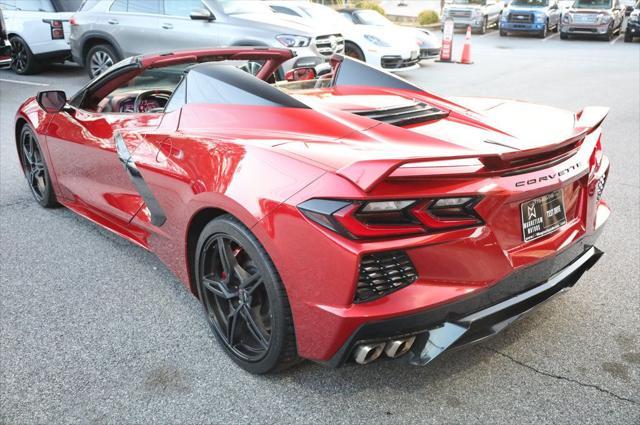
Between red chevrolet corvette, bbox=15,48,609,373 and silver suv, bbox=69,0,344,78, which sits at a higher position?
silver suv, bbox=69,0,344,78

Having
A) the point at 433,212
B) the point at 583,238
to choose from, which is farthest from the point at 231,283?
the point at 583,238

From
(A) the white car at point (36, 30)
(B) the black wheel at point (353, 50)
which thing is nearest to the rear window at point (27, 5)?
(A) the white car at point (36, 30)

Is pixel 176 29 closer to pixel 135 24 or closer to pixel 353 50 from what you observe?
pixel 135 24

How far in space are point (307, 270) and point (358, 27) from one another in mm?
10836

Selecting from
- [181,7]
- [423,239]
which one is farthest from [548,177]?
[181,7]

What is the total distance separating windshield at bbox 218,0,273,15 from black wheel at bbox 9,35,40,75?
434 centimetres

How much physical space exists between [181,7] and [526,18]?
15.5 meters

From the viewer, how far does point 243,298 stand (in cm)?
269

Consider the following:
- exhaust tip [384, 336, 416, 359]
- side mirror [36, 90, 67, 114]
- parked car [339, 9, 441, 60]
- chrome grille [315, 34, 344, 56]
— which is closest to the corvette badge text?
exhaust tip [384, 336, 416, 359]

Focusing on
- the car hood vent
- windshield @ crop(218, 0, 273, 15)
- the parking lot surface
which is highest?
windshield @ crop(218, 0, 273, 15)

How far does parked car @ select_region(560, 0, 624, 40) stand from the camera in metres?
20.9

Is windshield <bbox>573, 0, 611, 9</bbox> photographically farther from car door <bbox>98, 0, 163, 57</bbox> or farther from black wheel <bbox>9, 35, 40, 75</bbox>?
black wheel <bbox>9, 35, 40, 75</bbox>

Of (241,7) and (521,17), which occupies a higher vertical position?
(241,7)

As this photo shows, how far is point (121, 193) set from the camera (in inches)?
143
